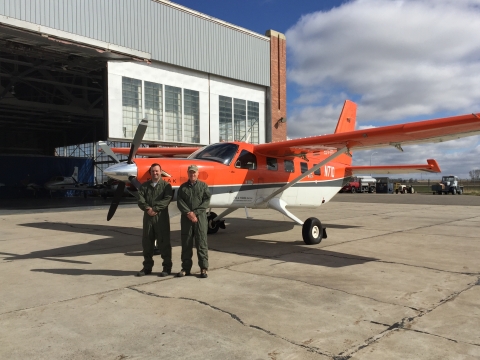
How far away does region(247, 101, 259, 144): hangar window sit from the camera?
2631 cm

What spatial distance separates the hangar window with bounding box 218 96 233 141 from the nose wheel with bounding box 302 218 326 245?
15939mm

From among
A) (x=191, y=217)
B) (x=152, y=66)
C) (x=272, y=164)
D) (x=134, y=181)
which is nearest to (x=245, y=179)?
(x=272, y=164)

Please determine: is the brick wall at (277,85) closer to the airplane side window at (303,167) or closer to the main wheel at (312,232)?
the airplane side window at (303,167)

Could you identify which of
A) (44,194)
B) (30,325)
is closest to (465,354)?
(30,325)

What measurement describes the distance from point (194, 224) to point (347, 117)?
9.58 m

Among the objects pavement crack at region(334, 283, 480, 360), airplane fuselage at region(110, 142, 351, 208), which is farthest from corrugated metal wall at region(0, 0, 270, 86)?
pavement crack at region(334, 283, 480, 360)

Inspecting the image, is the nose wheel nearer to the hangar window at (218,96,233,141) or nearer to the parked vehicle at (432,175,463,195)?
the hangar window at (218,96,233,141)

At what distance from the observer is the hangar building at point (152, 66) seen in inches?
703

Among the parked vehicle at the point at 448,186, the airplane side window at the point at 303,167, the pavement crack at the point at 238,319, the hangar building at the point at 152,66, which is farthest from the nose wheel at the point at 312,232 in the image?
the parked vehicle at the point at 448,186

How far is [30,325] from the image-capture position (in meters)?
4.21

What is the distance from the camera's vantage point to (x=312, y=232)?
930 cm

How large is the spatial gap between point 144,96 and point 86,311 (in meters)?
17.7

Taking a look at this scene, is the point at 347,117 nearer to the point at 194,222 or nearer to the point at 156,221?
the point at 194,222

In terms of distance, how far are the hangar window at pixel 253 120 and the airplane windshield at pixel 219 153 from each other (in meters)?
17.0
